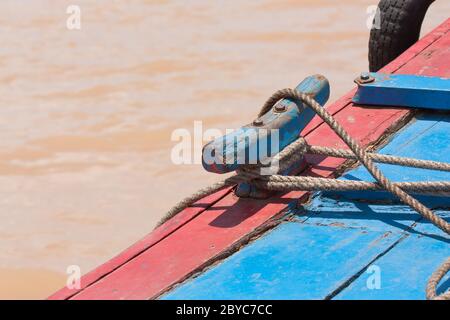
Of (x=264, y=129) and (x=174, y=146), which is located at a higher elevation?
(x=174, y=146)

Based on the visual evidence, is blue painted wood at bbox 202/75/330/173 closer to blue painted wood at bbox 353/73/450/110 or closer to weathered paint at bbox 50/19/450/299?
weathered paint at bbox 50/19/450/299

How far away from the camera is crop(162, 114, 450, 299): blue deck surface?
236 cm

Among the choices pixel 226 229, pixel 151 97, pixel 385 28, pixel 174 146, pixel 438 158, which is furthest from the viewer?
pixel 151 97

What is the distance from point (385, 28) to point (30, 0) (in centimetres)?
466

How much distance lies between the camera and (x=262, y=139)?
277 centimetres

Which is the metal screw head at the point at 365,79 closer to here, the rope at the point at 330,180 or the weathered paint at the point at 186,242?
the weathered paint at the point at 186,242

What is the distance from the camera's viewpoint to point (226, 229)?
8.77 feet

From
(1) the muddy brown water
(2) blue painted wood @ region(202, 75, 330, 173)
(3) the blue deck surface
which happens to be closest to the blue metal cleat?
(2) blue painted wood @ region(202, 75, 330, 173)

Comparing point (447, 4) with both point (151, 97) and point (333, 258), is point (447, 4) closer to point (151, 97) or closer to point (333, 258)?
point (151, 97)

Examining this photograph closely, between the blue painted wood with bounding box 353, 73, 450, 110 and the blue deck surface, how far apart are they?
47 cm

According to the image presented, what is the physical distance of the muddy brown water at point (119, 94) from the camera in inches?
191

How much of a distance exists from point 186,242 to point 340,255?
1.28ft
